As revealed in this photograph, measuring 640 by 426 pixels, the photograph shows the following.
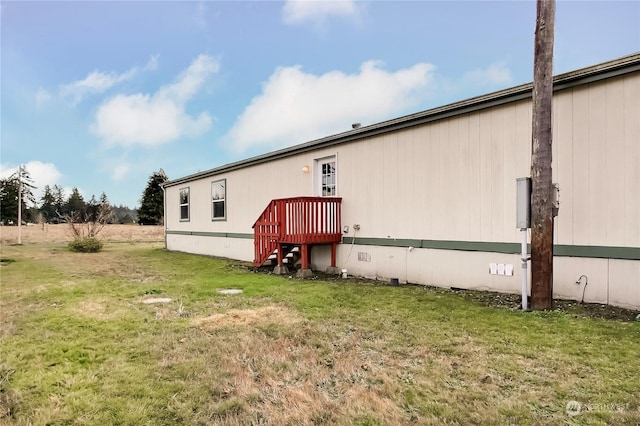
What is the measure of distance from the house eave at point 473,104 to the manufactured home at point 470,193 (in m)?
0.02

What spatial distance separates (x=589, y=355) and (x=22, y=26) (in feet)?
46.0

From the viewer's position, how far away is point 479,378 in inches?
107

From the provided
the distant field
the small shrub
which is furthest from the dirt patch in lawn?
the distant field

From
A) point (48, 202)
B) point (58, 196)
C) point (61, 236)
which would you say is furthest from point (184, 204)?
point (58, 196)

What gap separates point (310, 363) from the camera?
10.1ft

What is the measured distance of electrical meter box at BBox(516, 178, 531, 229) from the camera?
4691mm

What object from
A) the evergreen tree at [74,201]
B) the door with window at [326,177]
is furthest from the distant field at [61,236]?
the evergreen tree at [74,201]

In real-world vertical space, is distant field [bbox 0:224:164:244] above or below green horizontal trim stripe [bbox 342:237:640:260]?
below

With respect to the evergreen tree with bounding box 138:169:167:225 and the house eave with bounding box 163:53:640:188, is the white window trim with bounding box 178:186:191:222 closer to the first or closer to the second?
the house eave with bounding box 163:53:640:188

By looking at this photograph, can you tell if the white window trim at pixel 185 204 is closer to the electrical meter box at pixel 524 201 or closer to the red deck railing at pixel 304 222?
the red deck railing at pixel 304 222

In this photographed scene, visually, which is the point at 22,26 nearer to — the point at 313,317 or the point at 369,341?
the point at 313,317

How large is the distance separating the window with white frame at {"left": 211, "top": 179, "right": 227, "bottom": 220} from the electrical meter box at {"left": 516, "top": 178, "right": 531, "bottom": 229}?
9.74m

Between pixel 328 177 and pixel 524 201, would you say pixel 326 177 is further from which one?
pixel 524 201

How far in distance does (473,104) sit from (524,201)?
2.01m
